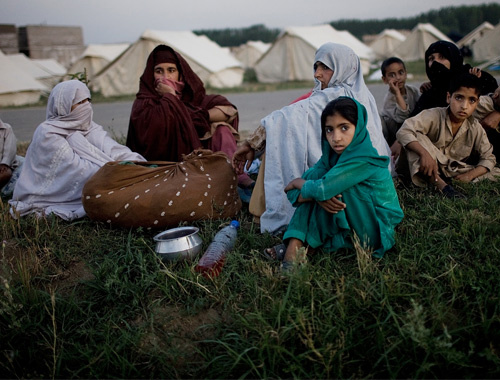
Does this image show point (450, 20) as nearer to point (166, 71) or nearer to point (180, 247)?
point (166, 71)

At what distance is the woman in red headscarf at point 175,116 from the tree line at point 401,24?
45.7 m

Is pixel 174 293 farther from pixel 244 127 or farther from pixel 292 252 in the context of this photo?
pixel 244 127

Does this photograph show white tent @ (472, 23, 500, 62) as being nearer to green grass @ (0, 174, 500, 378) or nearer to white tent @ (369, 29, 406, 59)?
white tent @ (369, 29, 406, 59)

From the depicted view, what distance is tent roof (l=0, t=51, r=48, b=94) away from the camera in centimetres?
1207

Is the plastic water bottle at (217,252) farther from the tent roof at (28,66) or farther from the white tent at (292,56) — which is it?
the tent roof at (28,66)

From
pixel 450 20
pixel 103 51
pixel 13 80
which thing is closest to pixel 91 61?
pixel 103 51

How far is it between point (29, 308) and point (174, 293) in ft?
2.32

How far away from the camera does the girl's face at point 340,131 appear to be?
6.89 ft

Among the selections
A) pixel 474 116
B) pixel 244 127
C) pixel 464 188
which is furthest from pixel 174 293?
pixel 244 127

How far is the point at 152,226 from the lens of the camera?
2715mm

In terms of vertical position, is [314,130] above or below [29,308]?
above


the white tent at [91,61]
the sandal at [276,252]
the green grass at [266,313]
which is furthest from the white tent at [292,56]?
the green grass at [266,313]

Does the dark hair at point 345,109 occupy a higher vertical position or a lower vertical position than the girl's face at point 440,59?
lower

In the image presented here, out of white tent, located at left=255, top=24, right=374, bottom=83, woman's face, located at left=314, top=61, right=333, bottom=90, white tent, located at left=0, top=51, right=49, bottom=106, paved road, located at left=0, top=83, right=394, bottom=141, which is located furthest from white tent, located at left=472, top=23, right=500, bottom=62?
woman's face, located at left=314, top=61, right=333, bottom=90
